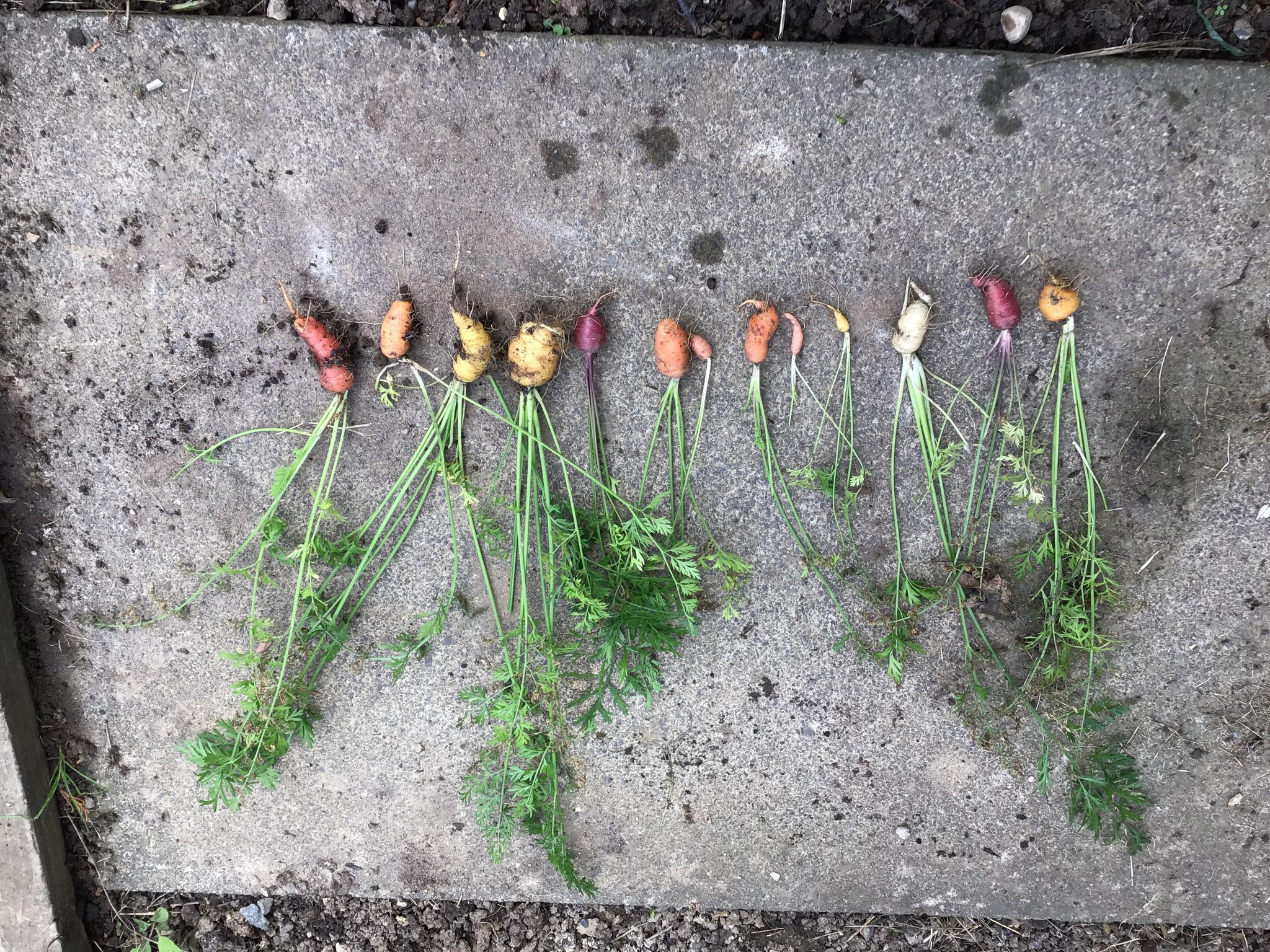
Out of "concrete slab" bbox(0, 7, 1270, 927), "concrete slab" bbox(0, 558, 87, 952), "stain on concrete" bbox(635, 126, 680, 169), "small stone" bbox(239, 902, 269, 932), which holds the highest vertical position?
"stain on concrete" bbox(635, 126, 680, 169)

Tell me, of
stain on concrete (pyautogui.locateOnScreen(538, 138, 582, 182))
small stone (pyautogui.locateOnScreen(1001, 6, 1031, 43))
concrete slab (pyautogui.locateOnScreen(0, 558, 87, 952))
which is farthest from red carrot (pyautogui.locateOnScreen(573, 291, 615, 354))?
concrete slab (pyautogui.locateOnScreen(0, 558, 87, 952))

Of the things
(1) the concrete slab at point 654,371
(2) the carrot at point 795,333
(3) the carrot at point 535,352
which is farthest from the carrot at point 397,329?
(2) the carrot at point 795,333

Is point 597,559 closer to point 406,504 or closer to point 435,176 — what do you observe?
point 406,504

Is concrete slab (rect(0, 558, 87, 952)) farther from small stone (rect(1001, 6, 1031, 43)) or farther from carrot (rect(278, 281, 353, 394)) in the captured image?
small stone (rect(1001, 6, 1031, 43))

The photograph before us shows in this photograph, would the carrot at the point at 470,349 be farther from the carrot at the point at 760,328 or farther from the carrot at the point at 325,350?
the carrot at the point at 760,328

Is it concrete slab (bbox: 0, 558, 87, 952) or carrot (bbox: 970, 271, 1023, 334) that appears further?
concrete slab (bbox: 0, 558, 87, 952)

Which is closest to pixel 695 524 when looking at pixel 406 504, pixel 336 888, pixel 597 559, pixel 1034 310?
pixel 597 559
